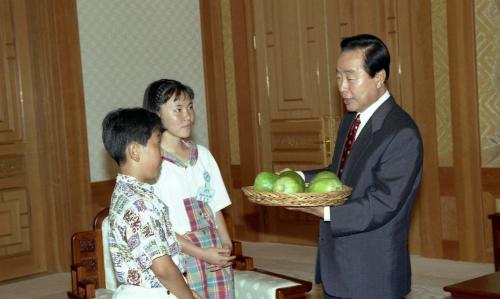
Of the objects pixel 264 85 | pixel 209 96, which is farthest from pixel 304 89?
pixel 209 96

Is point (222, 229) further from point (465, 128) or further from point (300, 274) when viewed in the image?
point (465, 128)

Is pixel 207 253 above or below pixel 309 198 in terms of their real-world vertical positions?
below

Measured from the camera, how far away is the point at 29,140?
21.2 ft

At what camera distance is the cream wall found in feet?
22.1

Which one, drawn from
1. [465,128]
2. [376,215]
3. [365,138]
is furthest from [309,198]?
[465,128]

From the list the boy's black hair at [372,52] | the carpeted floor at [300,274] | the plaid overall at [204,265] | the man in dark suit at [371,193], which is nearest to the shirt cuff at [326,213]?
the man in dark suit at [371,193]

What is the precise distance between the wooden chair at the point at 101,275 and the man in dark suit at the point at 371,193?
0.35 m

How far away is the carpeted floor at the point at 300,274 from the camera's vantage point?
5.30 m

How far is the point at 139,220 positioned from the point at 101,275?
38.7 inches

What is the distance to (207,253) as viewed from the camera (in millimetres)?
2988

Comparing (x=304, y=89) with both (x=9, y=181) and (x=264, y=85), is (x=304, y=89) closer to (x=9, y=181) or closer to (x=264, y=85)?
(x=264, y=85)

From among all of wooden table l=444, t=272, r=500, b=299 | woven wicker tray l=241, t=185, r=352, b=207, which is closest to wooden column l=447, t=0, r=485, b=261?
wooden table l=444, t=272, r=500, b=299

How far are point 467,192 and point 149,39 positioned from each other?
3.26 meters

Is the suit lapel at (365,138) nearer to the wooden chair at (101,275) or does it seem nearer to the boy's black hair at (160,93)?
the wooden chair at (101,275)
